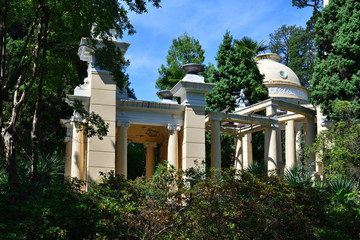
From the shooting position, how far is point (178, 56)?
4438 centimetres

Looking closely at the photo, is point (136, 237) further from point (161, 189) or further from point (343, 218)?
point (343, 218)

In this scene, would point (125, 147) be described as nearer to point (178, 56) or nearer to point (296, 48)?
point (178, 56)

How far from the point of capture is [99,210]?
430 inches

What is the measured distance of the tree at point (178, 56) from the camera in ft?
140

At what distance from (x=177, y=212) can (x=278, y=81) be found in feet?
106

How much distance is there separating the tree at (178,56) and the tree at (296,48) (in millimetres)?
17610

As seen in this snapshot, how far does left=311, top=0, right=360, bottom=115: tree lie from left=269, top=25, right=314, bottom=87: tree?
27751 millimetres

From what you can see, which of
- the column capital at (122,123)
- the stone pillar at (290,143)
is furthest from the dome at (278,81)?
the column capital at (122,123)

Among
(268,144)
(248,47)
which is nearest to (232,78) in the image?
(248,47)

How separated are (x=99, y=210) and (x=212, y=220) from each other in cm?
276

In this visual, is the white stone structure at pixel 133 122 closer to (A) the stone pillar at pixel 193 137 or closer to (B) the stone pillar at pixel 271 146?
(A) the stone pillar at pixel 193 137

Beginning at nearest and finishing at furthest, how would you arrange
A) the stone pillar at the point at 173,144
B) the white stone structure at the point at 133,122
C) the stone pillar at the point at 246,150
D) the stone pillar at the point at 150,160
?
the white stone structure at the point at 133,122 < the stone pillar at the point at 173,144 < the stone pillar at the point at 150,160 < the stone pillar at the point at 246,150

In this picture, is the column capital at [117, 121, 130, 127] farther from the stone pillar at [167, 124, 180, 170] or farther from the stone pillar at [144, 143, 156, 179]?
the stone pillar at [144, 143, 156, 179]

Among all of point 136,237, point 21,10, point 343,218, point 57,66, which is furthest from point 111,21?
point 343,218
